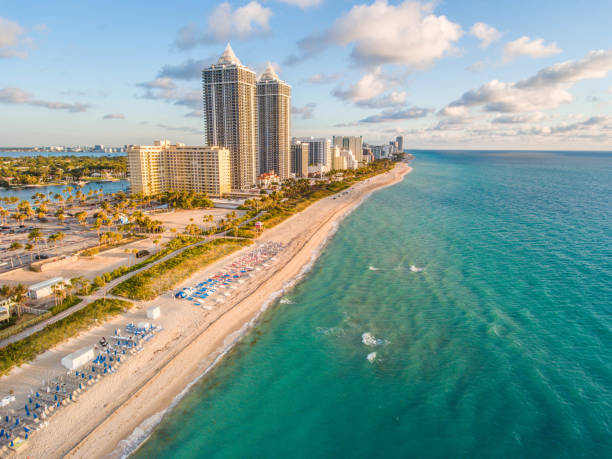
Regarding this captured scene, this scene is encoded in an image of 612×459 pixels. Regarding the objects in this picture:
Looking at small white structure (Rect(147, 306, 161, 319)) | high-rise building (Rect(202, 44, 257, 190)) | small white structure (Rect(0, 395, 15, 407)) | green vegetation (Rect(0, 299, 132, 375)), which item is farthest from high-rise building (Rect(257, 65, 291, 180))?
small white structure (Rect(0, 395, 15, 407))

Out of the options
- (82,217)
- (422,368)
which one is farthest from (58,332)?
(82,217)

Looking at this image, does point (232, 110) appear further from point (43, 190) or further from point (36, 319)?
point (36, 319)

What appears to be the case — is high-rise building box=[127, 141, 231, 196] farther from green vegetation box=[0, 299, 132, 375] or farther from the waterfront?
green vegetation box=[0, 299, 132, 375]

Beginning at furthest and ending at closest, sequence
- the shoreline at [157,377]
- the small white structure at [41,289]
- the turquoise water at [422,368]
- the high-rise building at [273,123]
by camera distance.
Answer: the high-rise building at [273,123] < the small white structure at [41,289] < the turquoise water at [422,368] < the shoreline at [157,377]

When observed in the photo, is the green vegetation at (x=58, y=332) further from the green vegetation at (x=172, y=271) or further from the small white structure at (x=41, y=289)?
the small white structure at (x=41, y=289)

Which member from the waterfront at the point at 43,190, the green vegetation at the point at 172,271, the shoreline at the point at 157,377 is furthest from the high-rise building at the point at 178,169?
the shoreline at the point at 157,377

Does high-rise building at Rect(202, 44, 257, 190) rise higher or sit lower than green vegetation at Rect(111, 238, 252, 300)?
higher
